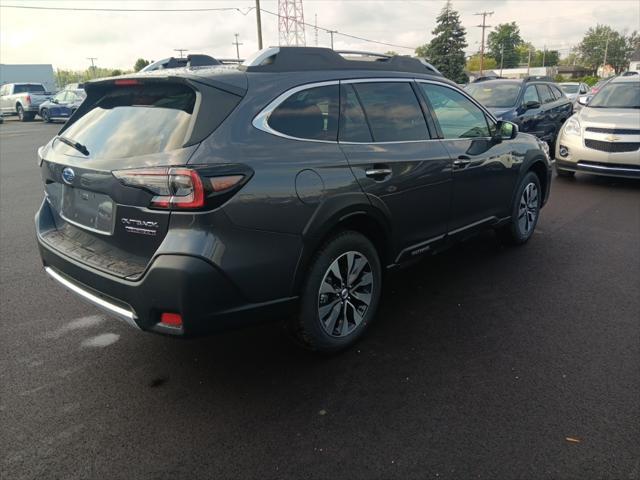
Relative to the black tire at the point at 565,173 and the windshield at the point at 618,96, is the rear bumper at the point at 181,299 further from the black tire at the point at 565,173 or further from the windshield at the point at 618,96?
the windshield at the point at 618,96

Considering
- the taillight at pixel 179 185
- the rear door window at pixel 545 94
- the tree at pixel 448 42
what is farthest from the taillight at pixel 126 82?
the tree at pixel 448 42

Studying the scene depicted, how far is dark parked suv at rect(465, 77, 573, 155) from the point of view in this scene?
32.8ft

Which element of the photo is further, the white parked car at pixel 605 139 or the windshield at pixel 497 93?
the windshield at pixel 497 93

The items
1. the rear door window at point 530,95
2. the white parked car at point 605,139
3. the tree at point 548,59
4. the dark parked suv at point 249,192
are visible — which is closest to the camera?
the dark parked suv at point 249,192

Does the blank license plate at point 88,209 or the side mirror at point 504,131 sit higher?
the side mirror at point 504,131

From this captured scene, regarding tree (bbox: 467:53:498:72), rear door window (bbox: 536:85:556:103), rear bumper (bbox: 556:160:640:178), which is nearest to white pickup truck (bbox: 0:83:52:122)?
rear door window (bbox: 536:85:556:103)

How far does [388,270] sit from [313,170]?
1133mm

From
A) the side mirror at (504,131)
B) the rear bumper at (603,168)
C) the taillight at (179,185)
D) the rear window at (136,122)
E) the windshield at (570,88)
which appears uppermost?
the windshield at (570,88)

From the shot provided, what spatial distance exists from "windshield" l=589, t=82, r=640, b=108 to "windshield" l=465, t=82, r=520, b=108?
1.47 m

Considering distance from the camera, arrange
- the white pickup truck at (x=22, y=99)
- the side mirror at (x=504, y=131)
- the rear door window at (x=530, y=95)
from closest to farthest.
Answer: the side mirror at (x=504, y=131), the rear door window at (x=530, y=95), the white pickup truck at (x=22, y=99)

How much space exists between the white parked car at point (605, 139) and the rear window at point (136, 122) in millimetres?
7542

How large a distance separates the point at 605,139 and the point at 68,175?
801cm

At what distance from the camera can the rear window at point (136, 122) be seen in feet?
8.81

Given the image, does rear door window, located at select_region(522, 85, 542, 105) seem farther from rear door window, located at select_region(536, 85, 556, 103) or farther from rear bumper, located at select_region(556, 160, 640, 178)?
rear bumper, located at select_region(556, 160, 640, 178)
